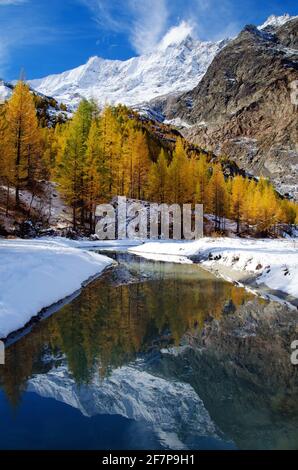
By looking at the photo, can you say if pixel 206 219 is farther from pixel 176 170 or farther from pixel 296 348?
pixel 296 348

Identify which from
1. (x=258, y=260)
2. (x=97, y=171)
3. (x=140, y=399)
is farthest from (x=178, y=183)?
(x=140, y=399)

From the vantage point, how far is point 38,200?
42.7 metres

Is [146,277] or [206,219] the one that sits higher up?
[206,219]

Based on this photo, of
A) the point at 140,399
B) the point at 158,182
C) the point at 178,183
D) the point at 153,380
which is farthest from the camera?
the point at 178,183

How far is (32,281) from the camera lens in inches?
495

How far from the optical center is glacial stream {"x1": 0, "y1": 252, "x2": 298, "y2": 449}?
5672 millimetres

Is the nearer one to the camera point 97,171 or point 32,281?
point 32,281

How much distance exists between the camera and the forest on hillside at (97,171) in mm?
37875

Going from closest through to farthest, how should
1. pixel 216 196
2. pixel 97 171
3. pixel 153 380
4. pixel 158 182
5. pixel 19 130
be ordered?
pixel 153 380
pixel 19 130
pixel 97 171
pixel 158 182
pixel 216 196

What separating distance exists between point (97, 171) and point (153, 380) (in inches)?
1589

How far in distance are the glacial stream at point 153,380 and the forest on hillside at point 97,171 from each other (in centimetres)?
2797

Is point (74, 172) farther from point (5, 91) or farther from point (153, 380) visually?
point (5, 91)
